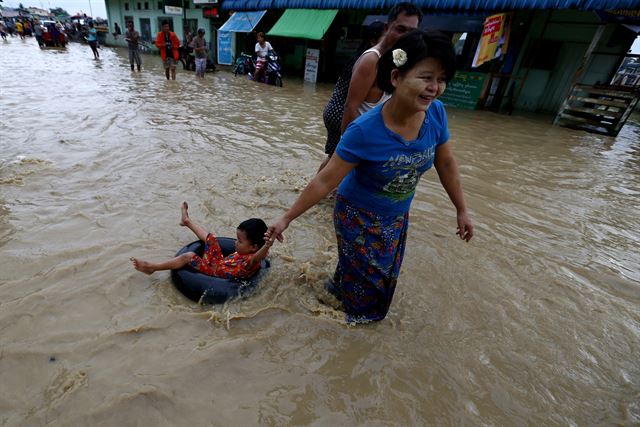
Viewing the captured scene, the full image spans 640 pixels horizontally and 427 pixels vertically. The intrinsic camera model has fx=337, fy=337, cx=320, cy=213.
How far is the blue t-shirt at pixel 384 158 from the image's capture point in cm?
166

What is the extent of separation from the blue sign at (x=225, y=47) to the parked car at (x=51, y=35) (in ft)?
43.8

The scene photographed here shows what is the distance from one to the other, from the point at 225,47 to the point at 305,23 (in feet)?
20.3

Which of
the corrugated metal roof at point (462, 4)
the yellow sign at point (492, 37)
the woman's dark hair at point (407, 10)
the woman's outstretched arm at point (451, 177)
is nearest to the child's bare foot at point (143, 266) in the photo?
the woman's outstretched arm at point (451, 177)

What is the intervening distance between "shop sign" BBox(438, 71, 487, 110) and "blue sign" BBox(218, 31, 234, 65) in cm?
1191

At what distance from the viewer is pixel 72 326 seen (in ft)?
7.20

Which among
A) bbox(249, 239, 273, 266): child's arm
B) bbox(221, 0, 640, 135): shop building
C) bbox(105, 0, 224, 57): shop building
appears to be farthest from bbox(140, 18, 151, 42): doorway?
bbox(249, 239, 273, 266): child's arm

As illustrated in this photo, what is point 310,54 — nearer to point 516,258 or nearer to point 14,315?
point 516,258

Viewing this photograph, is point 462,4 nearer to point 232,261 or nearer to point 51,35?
point 232,261

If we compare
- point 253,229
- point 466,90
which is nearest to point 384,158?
point 253,229

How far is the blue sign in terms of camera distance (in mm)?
18108

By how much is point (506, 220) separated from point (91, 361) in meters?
4.35

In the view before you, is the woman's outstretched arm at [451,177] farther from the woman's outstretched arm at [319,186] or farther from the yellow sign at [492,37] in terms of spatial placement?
the yellow sign at [492,37]

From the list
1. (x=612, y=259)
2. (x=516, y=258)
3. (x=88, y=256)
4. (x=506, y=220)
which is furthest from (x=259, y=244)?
(x=612, y=259)

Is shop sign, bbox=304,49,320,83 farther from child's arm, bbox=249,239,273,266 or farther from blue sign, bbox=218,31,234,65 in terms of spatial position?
child's arm, bbox=249,239,273,266
